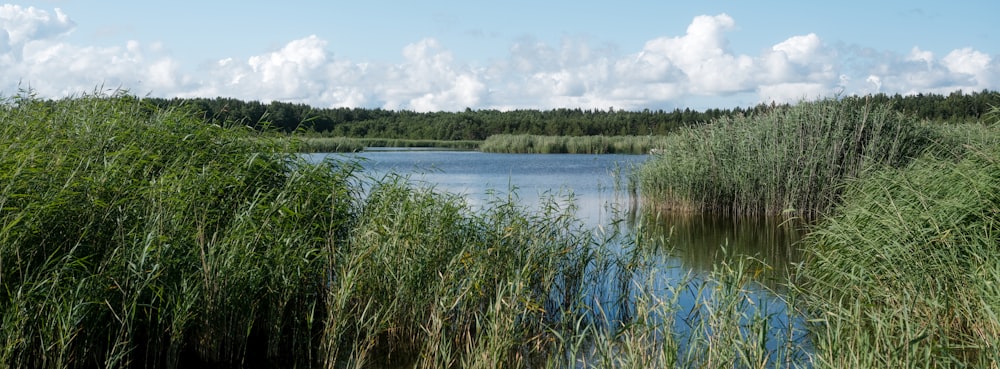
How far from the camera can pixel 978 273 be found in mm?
5828

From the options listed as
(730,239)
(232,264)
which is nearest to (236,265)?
(232,264)

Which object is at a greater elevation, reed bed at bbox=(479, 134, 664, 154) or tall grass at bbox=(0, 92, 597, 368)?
tall grass at bbox=(0, 92, 597, 368)

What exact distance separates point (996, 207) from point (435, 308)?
15.5 feet

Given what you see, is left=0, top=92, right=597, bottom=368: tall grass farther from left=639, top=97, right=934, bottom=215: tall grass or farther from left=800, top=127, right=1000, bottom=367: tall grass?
left=639, top=97, right=934, bottom=215: tall grass

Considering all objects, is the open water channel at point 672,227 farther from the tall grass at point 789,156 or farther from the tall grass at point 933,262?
the tall grass at point 933,262

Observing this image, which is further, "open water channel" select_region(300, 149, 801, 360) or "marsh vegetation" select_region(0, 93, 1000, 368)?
"open water channel" select_region(300, 149, 801, 360)

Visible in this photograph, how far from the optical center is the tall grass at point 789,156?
48.1 feet

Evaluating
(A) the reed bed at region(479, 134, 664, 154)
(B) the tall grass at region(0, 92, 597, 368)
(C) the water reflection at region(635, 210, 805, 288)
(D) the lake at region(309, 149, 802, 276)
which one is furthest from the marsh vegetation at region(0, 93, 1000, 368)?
(A) the reed bed at region(479, 134, 664, 154)

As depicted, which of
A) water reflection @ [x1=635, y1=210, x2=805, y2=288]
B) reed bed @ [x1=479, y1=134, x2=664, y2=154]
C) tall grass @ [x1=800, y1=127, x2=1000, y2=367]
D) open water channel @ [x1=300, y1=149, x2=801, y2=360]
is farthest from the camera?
reed bed @ [x1=479, y1=134, x2=664, y2=154]

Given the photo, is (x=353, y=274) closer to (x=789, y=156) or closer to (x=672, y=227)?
(x=672, y=227)

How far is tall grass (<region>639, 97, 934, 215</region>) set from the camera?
1467cm

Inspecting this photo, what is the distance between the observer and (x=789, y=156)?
14.9m

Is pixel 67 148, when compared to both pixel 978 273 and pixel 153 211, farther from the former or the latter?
pixel 978 273

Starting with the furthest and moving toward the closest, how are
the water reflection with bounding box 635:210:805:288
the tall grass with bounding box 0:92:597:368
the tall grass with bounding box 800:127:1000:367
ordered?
the water reflection with bounding box 635:210:805:288, the tall grass with bounding box 800:127:1000:367, the tall grass with bounding box 0:92:597:368
